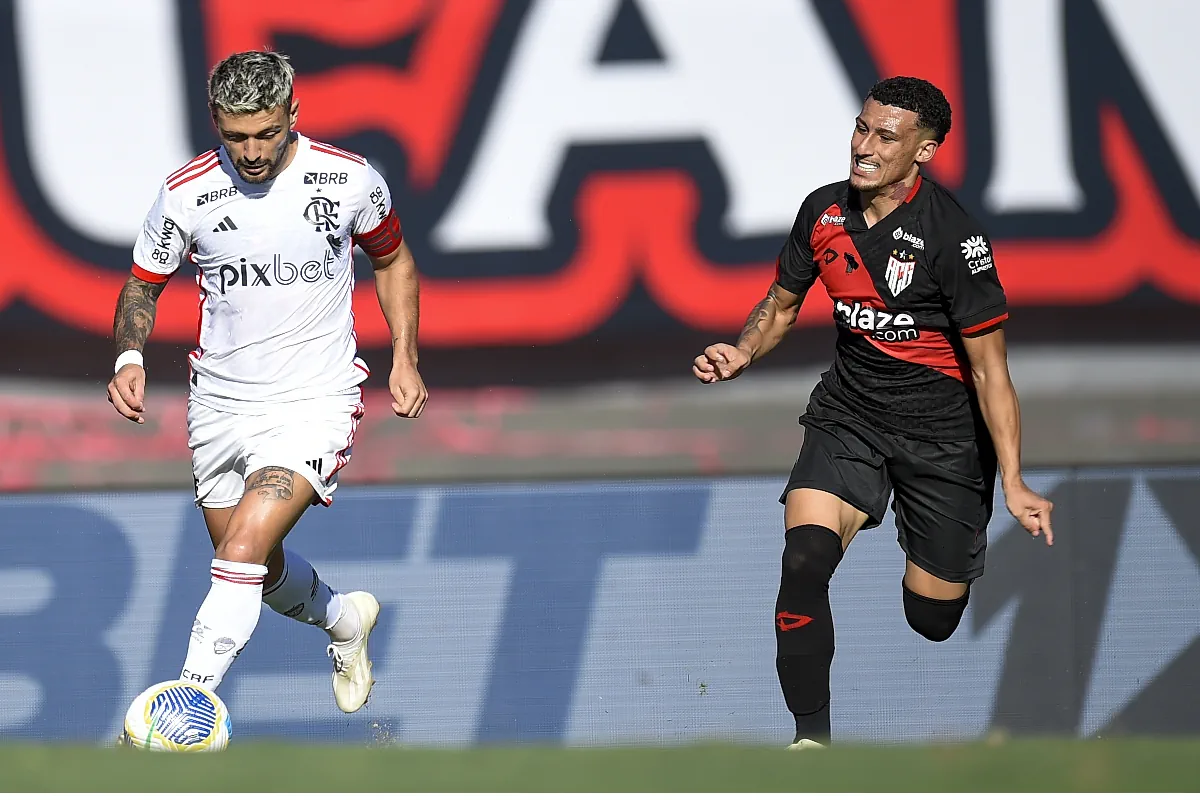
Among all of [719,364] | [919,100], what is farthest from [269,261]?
[919,100]

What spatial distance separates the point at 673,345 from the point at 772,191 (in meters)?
0.68

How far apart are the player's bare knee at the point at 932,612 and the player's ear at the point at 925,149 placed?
127 cm

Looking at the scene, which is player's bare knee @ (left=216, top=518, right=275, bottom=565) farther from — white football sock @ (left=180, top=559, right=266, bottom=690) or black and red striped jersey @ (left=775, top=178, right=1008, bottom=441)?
black and red striped jersey @ (left=775, top=178, right=1008, bottom=441)

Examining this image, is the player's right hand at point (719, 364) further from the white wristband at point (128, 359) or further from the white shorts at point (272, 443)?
the white wristband at point (128, 359)

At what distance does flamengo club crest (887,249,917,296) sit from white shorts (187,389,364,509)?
1.51 metres

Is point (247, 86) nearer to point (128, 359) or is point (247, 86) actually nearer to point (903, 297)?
point (128, 359)

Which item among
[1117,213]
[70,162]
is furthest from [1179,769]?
[70,162]

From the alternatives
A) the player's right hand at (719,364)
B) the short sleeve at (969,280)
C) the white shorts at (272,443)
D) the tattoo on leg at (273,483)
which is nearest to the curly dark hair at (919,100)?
the short sleeve at (969,280)

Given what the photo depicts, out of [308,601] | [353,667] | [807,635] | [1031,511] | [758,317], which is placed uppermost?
[758,317]

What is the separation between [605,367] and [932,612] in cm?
169

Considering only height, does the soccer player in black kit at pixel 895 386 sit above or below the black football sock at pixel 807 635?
above

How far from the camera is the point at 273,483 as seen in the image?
3.89 metres

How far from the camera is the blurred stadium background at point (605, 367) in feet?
18.1

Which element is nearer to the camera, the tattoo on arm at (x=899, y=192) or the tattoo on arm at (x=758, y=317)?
the tattoo on arm at (x=899, y=192)
